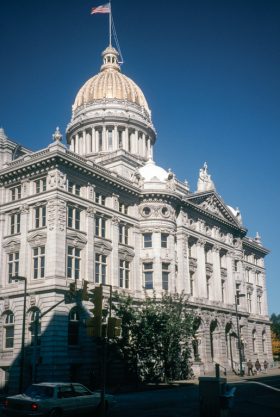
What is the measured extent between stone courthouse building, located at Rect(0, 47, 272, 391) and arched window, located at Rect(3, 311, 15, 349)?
0.30 feet

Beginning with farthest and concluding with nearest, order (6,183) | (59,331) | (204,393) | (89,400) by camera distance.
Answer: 1. (6,183)
2. (59,331)
3. (89,400)
4. (204,393)

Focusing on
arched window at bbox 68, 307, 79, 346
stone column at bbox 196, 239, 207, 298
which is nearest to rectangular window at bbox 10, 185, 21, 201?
arched window at bbox 68, 307, 79, 346

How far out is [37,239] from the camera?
44750 millimetres

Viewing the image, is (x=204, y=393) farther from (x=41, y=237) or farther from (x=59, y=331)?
(x=41, y=237)

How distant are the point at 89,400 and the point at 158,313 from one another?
23.4m

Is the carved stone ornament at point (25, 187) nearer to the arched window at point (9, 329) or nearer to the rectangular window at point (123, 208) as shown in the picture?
the rectangular window at point (123, 208)

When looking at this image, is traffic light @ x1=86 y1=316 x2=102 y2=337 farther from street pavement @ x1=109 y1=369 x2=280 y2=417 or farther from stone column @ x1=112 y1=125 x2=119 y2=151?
stone column @ x1=112 y1=125 x2=119 y2=151

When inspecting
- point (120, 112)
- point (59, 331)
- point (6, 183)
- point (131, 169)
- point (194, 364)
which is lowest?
point (194, 364)

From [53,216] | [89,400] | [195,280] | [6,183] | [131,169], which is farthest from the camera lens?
[131,169]

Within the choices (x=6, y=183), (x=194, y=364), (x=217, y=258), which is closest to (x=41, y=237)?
(x=6, y=183)

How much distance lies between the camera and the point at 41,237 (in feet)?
146

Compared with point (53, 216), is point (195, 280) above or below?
below

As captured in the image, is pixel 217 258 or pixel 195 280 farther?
pixel 217 258

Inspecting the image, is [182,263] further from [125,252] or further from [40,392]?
[40,392]
